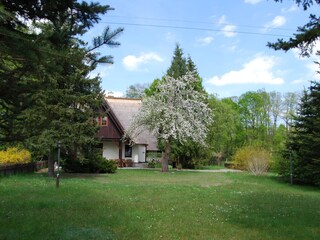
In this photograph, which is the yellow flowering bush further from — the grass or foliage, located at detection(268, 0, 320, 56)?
foliage, located at detection(268, 0, 320, 56)

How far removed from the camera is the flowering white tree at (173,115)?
28.6 m

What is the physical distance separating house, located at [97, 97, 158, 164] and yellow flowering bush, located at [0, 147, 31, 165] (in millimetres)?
7782

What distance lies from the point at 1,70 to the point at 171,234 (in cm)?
418

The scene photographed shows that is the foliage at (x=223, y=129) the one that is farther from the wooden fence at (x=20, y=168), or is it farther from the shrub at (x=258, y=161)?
the wooden fence at (x=20, y=168)

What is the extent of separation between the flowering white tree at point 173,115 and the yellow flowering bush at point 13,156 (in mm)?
9432

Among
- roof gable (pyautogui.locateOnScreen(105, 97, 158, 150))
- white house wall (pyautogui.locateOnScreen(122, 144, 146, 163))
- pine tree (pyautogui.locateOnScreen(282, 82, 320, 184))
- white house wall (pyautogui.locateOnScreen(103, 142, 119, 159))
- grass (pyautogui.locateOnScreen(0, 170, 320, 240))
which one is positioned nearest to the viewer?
grass (pyautogui.locateOnScreen(0, 170, 320, 240))

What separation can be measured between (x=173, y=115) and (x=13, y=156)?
1237 cm

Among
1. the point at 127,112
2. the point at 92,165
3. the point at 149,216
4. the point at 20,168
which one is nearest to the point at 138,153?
Result: the point at 127,112

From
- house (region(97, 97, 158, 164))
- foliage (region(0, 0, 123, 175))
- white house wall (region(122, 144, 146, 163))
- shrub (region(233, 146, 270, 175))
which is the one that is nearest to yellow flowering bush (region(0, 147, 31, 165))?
house (region(97, 97, 158, 164))

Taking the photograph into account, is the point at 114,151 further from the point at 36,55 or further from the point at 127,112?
the point at 36,55

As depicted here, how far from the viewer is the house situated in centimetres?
3472

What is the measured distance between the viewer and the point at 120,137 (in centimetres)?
3509

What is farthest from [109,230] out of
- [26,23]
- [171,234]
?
[26,23]

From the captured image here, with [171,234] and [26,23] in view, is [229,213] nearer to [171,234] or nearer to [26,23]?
[171,234]
